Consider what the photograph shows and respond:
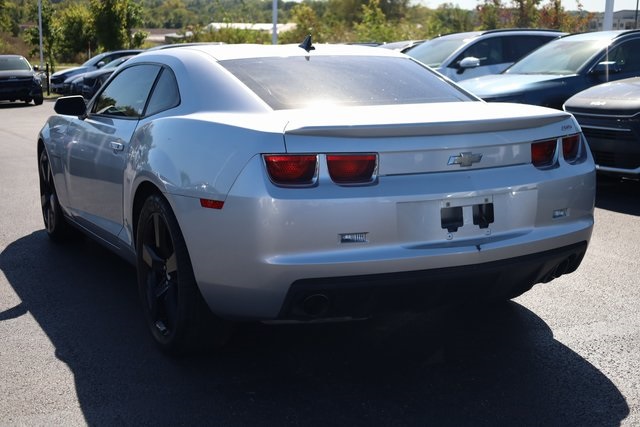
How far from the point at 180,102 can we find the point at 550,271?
79.0 inches

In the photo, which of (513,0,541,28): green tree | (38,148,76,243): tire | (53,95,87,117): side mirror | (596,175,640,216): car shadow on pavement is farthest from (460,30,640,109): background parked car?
(513,0,541,28): green tree

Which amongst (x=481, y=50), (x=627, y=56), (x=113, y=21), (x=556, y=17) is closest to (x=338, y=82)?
(x=627, y=56)

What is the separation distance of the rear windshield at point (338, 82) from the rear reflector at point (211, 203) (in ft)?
1.96

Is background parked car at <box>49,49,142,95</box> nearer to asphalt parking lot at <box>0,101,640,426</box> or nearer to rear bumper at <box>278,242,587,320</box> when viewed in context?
asphalt parking lot at <box>0,101,640,426</box>

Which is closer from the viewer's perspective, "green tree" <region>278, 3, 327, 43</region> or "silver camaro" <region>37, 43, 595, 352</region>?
"silver camaro" <region>37, 43, 595, 352</region>

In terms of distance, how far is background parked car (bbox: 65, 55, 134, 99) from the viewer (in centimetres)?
2386

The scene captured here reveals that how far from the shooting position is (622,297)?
530cm

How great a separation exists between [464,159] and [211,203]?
1.10 metres

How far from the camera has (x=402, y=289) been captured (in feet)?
12.3

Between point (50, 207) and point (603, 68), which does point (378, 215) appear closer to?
point (50, 207)

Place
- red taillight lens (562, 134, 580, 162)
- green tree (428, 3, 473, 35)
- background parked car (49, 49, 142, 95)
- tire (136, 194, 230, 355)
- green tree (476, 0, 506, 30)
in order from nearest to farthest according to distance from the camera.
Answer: tire (136, 194, 230, 355) → red taillight lens (562, 134, 580, 162) → background parked car (49, 49, 142, 95) → green tree (476, 0, 506, 30) → green tree (428, 3, 473, 35)

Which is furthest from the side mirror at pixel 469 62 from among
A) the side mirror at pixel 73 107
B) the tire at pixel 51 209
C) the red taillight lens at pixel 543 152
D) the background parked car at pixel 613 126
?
the red taillight lens at pixel 543 152

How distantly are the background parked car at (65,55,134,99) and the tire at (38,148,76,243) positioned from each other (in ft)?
56.0

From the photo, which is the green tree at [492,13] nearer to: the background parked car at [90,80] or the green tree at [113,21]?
the green tree at [113,21]
